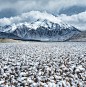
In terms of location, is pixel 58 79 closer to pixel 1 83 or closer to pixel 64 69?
pixel 64 69

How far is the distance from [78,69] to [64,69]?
907 millimetres

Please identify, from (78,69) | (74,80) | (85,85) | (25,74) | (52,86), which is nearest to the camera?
(52,86)

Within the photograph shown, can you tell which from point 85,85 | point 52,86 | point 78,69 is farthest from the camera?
point 78,69

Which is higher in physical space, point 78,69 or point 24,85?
point 78,69

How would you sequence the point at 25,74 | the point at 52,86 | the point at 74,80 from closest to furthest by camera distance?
the point at 52,86 < the point at 74,80 < the point at 25,74

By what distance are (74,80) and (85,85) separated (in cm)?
56

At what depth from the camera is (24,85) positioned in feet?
15.1

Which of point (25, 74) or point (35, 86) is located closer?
point (35, 86)

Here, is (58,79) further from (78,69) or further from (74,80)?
(78,69)

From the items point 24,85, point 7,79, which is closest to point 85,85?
point 24,85

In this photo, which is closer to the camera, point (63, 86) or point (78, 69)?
point (63, 86)

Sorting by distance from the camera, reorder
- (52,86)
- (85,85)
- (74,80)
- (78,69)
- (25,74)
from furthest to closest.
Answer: (78,69) < (25,74) < (74,80) < (85,85) < (52,86)

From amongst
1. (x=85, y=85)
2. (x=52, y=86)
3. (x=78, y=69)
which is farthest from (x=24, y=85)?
(x=78, y=69)

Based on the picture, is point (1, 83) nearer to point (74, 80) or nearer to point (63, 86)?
point (63, 86)
